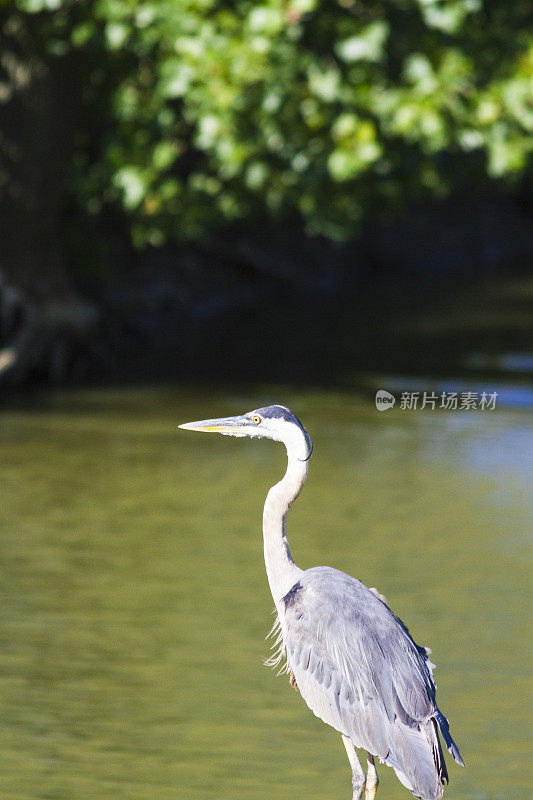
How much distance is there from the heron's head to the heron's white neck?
19 millimetres

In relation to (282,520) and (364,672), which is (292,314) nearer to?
(282,520)

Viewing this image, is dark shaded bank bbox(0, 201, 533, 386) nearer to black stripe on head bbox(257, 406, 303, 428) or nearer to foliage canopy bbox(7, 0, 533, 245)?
foliage canopy bbox(7, 0, 533, 245)

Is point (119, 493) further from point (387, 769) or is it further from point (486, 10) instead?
point (486, 10)

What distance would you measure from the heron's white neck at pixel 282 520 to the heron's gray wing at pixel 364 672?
0.16m

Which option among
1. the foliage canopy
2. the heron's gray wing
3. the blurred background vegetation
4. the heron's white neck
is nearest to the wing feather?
the heron's gray wing

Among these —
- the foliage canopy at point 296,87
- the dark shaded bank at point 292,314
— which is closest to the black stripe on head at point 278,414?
the foliage canopy at point 296,87

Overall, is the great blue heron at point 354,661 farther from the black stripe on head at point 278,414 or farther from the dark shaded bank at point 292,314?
the dark shaded bank at point 292,314

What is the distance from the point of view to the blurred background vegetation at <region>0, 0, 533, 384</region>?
1158 centimetres

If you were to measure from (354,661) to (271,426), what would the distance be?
94 centimetres

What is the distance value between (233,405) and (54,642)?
6.95 metres

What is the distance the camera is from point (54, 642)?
24.4 feet

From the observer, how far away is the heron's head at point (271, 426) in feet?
17.4

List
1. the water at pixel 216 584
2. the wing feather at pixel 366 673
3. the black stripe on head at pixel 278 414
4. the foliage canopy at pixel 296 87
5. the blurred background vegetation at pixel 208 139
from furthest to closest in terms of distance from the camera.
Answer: the blurred background vegetation at pixel 208 139 → the foliage canopy at pixel 296 87 → the water at pixel 216 584 → the black stripe on head at pixel 278 414 → the wing feather at pixel 366 673

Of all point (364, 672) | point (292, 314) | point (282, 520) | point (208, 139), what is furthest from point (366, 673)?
point (292, 314)
